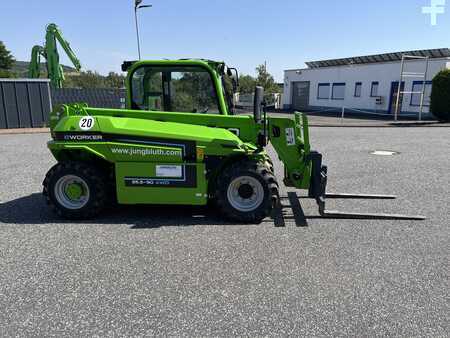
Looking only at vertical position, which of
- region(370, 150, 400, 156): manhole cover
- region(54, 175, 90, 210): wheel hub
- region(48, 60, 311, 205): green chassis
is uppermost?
region(48, 60, 311, 205): green chassis

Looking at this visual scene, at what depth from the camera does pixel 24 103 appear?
16219mm

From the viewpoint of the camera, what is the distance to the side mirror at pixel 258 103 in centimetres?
468

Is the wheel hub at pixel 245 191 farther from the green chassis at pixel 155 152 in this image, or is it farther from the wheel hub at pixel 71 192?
the wheel hub at pixel 71 192

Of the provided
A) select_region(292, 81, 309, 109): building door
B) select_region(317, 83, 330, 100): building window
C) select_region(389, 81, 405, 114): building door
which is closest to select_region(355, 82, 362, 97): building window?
select_region(317, 83, 330, 100): building window

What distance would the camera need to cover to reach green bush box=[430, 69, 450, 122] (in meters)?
20.3

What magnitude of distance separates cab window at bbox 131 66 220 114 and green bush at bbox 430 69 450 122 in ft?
66.6

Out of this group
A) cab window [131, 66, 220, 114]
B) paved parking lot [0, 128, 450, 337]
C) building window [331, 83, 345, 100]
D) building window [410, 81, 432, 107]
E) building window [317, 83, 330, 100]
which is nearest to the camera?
paved parking lot [0, 128, 450, 337]

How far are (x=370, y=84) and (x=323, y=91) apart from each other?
560cm

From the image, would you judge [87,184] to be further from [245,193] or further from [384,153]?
[384,153]

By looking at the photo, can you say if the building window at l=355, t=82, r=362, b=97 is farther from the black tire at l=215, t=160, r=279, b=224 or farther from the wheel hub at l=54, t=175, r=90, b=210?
the wheel hub at l=54, t=175, r=90, b=210

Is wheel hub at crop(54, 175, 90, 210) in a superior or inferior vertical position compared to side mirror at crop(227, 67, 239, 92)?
inferior

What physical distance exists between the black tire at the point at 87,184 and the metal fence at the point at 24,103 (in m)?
13.3

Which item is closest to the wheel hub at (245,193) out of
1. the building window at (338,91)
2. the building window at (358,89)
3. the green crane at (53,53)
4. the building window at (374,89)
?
the green crane at (53,53)

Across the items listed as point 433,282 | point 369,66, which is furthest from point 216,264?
point 369,66
